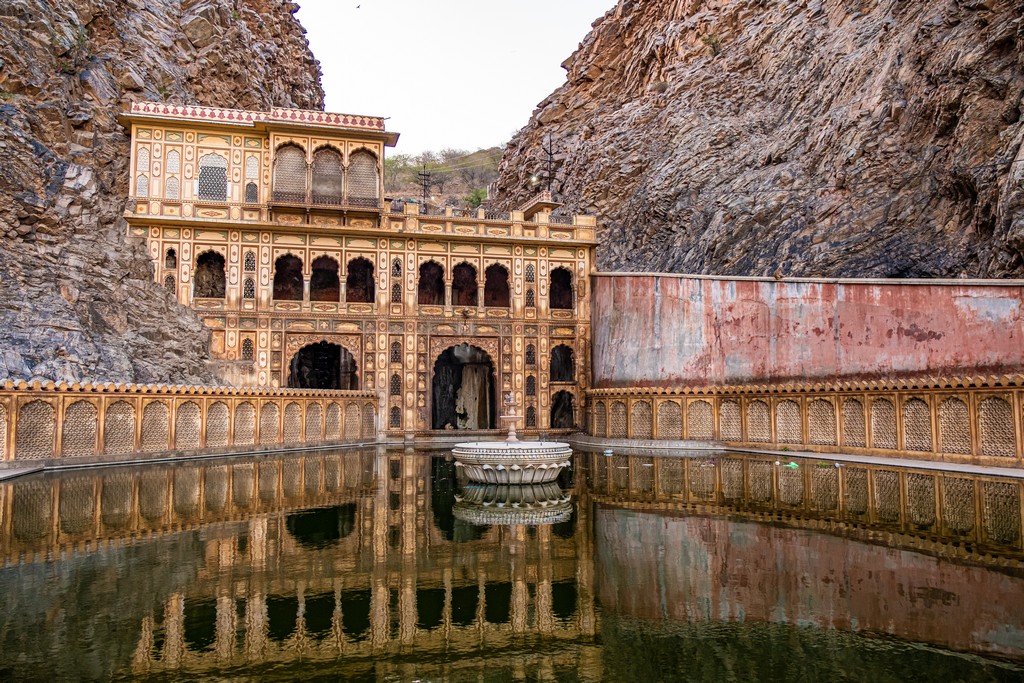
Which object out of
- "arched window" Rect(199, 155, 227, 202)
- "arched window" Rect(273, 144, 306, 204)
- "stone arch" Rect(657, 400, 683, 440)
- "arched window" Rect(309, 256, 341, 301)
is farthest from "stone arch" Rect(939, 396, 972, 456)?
"arched window" Rect(199, 155, 227, 202)

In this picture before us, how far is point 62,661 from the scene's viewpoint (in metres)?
5.04

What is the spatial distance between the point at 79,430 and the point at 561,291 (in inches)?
842

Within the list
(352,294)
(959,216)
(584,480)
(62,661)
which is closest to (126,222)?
(352,294)

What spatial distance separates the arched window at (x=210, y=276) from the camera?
28672 mm

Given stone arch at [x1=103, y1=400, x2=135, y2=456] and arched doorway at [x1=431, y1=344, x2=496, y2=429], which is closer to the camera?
stone arch at [x1=103, y1=400, x2=135, y2=456]

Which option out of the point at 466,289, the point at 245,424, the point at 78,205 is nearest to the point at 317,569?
the point at 245,424

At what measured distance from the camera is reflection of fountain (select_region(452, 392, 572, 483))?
14195 mm

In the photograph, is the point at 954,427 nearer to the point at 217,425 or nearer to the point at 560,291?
the point at 560,291

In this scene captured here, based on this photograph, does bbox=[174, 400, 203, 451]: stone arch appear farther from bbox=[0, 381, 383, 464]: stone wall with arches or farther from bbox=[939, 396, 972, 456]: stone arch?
bbox=[939, 396, 972, 456]: stone arch

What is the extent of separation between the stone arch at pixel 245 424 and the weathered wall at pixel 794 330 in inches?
524

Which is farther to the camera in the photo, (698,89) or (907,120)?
(698,89)

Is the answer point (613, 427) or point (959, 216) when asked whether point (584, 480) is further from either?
point (959, 216)

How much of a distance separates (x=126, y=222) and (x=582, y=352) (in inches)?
744

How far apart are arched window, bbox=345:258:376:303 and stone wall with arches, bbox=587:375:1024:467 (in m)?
11.7
